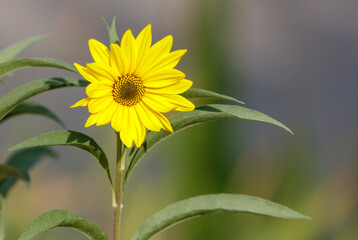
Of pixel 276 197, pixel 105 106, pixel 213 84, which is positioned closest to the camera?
pixel 105 106

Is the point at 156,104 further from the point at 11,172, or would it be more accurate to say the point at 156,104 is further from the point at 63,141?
the point at 11,172

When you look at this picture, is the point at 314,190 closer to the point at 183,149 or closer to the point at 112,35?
the point at 183,149

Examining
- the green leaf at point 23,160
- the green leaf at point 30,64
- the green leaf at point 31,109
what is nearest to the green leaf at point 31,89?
the green leaf at point 30,64

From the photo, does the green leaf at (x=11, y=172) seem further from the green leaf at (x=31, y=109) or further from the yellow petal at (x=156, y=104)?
the yellow petal at (x=156, y=104)

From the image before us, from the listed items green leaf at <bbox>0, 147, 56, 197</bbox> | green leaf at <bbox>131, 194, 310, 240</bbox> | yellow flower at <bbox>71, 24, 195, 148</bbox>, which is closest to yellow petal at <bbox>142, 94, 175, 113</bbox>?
yellow flower at <bbox>71, 24, 195, 148</bbox>

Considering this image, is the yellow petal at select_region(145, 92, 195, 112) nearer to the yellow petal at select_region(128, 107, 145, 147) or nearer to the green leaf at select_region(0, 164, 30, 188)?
the yellow petal at select_region(128, 107, 145, 147)

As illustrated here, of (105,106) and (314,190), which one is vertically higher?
(314,190)

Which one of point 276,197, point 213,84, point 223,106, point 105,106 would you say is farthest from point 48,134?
point 276,197

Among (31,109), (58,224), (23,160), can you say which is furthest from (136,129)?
(23,160)
